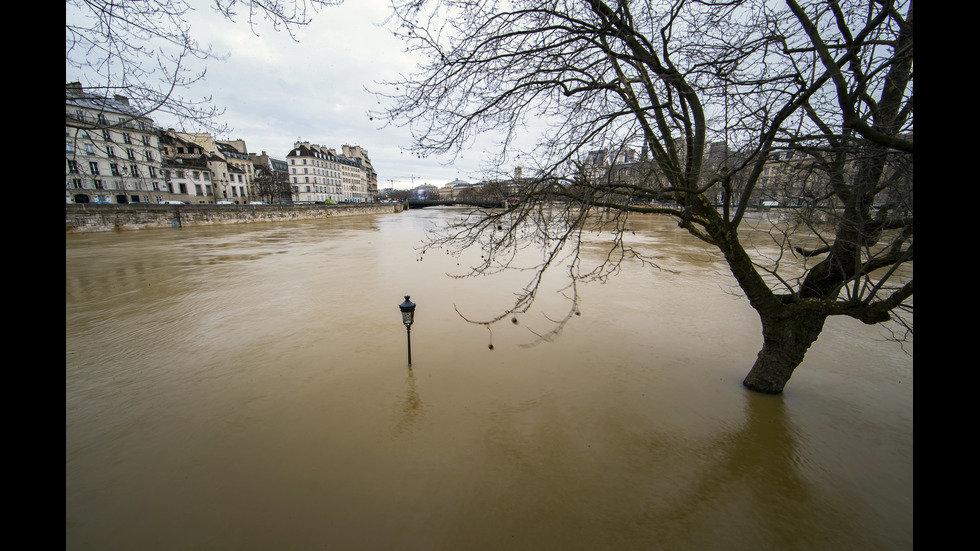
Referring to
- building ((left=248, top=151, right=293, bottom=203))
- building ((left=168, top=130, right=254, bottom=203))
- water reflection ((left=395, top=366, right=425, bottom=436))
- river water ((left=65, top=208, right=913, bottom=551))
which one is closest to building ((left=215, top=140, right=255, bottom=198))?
building ((left=168, top=130, right=254, bottom=203))

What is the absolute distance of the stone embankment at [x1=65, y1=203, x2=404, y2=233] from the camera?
2578 cm

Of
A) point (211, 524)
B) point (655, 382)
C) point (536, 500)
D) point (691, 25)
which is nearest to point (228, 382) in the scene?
point (211, 524)

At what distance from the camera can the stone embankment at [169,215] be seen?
25.8 metres

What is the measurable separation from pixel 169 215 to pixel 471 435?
1520 inches

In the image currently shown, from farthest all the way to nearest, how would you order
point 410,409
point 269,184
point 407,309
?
1. point 269,184
2. point 407,309
3. point 410,409

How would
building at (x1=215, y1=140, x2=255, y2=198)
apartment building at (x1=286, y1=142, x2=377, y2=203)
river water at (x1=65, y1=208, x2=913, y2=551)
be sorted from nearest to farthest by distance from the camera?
river water at (x1=65, y1=208, x2=913, y2=551) < building at (x1=215, y1=140, x2=255, y2=198) < apartment building at (x1=286, y1=142, x2=377, y2=203)

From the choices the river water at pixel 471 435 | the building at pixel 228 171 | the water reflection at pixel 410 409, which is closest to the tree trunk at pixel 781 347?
the river water at pixel 471 435

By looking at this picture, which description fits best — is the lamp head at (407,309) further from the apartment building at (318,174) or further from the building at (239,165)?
the apartment building at (318,174)

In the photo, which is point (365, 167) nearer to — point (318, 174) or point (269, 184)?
point (318, 174)

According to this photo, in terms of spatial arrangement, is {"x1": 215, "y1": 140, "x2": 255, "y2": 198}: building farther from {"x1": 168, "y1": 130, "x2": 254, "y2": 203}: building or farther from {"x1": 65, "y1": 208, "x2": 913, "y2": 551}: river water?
{"x1": 65, "y1": 208, "x2": 913, "y2": 551}: river water

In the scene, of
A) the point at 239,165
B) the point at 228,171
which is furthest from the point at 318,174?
the point at 228,171

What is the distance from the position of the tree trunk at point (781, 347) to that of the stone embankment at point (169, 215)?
33707mm

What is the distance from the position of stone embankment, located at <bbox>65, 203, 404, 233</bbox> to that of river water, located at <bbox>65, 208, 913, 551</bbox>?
82.4 feet

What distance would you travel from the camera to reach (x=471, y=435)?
4.77m
